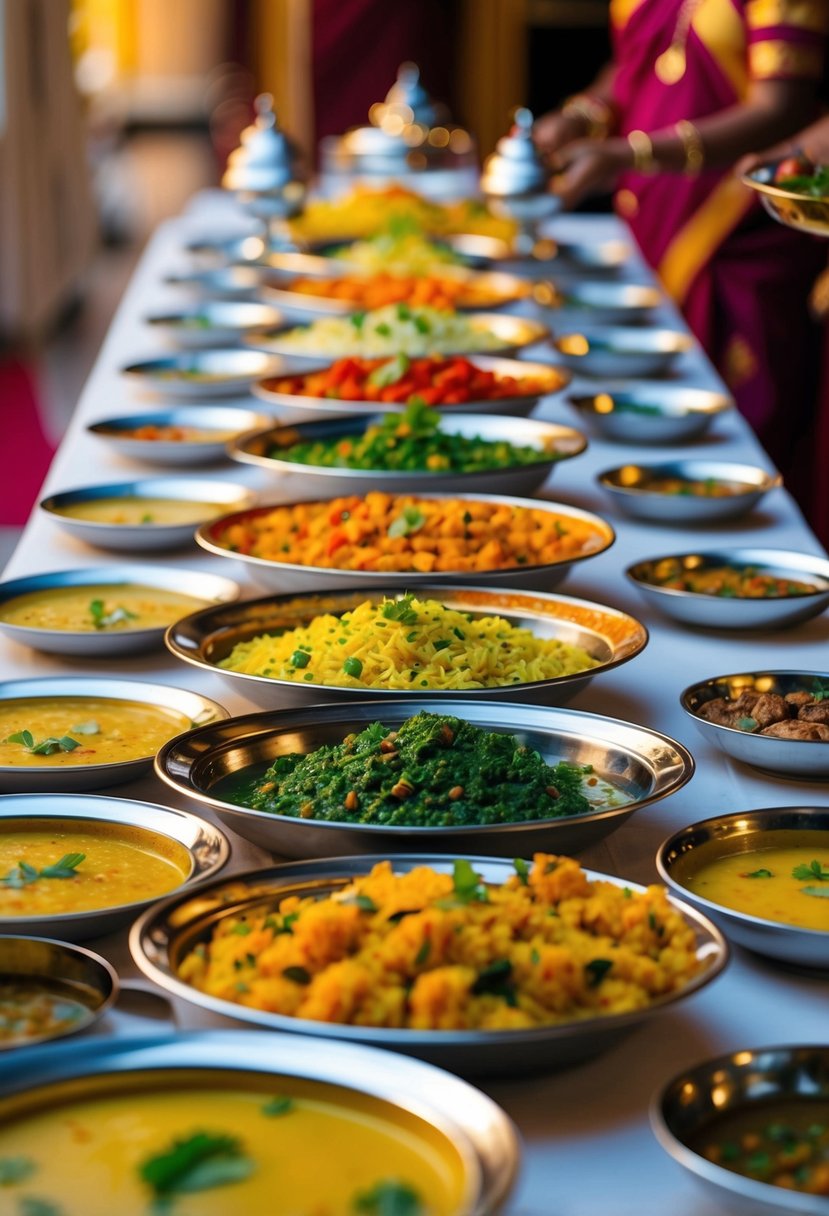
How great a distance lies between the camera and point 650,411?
2.30 m

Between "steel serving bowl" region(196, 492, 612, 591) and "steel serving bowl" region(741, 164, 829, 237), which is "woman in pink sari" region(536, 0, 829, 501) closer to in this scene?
"steel serving bowl" region(741, 164, 829, 237)

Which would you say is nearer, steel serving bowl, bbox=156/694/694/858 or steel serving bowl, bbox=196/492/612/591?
steel serving bowl, bbox=156/694/694/858

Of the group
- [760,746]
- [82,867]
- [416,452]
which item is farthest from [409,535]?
[82,867]

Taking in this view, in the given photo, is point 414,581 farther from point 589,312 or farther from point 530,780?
point 589,312

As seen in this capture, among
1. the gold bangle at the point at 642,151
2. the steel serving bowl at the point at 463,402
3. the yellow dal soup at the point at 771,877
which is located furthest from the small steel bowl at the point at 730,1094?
the gold bangle at the point at 642,151

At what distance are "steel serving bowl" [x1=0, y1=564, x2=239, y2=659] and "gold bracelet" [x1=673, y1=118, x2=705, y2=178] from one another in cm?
170

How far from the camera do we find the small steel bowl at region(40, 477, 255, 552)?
1733mm

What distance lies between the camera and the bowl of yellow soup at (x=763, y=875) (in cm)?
95

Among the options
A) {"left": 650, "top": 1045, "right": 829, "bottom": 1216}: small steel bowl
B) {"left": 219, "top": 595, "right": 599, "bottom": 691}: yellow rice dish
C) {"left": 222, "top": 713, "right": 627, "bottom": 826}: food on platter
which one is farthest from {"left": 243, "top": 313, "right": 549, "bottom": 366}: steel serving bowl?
{"left": 650, "top": 1045, "right": 829, "bottom": 1216}: small steel bowl

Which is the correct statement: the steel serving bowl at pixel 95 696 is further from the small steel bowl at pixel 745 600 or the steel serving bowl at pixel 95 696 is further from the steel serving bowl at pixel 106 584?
the small steel bowl at pixel 745 600

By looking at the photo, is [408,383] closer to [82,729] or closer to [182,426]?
[182,426]

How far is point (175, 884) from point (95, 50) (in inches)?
502

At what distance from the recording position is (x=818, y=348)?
137 inches

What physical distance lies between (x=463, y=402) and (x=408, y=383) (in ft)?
0.26
